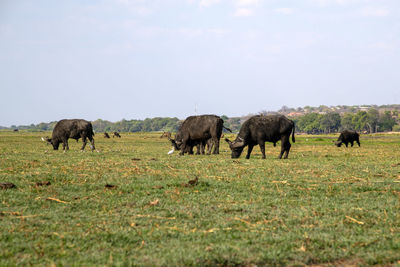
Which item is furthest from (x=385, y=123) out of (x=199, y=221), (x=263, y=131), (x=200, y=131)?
(x=199, y=221)

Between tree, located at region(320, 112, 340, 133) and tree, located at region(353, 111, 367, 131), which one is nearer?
tree, located at region(353, 111, 367, 131)

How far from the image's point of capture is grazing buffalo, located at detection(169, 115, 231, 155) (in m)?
24.8

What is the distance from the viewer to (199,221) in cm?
695

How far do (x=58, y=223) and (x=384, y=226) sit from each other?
17.9 feet

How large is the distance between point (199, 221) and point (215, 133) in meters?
17.8

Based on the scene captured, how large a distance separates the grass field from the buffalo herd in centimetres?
952

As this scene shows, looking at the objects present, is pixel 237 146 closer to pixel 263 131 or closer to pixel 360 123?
pixel 263 131

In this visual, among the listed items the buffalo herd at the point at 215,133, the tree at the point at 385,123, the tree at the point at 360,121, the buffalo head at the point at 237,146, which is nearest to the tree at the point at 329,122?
the tree at the point at 360,121

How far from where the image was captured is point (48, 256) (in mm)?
5211

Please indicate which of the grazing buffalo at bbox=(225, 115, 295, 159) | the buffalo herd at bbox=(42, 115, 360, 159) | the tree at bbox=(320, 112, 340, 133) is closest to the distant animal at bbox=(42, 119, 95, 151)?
the buffalo herd at bbox=(42, 115, 360, 159)

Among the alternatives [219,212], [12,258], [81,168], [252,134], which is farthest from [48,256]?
[252,134]

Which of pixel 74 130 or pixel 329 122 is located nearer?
pixel 74 130

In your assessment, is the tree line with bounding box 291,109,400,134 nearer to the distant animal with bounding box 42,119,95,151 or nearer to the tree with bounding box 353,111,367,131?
the tree with bounding box 353,111,367,131

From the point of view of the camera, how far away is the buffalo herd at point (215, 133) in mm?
21406
